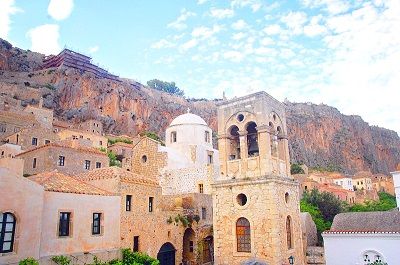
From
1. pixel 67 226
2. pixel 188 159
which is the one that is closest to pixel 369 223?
pixel 67 226

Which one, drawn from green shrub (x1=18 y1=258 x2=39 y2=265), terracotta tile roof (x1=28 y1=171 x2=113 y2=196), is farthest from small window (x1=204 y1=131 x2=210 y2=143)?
green shrub (x1=18 y1=258 x2=39 y2=265)

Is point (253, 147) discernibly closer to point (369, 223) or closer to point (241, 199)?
point (241, 199)

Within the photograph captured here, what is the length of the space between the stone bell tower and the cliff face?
47.4 metres

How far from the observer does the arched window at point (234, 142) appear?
66.2ft

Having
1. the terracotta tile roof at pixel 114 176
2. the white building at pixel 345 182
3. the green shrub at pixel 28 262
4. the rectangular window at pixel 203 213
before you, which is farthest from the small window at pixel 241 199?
the white building at pixel 345 182

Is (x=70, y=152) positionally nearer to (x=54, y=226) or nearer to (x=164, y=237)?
(x=164, y=237)

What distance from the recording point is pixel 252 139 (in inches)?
796

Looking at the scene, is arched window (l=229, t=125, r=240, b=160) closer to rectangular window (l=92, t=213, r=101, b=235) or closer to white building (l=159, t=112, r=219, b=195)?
rectangular window (l=92, t=213, r=101, b=235)

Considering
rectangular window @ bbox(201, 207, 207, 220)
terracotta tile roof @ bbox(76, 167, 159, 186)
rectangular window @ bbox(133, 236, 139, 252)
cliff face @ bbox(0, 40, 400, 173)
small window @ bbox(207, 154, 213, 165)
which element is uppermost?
cliff face @ bbox(0, 40, 400, 173)

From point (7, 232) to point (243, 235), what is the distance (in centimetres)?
1073

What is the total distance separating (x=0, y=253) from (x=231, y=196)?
1080cm

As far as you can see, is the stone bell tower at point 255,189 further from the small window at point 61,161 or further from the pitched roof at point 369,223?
the small window at point 61,161

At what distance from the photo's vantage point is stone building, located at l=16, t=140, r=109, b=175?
30094mm

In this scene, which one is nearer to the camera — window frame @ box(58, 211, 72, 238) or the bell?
window frame @ box(58, 211, 72, 238)
